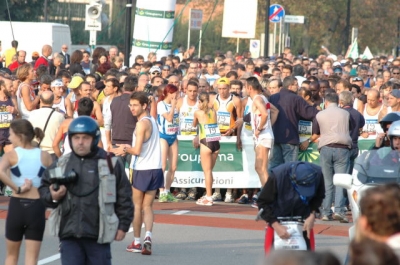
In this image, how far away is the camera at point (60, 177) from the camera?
22.9 feet

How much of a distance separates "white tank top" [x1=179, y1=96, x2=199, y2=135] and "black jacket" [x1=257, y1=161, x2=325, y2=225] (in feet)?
25.6

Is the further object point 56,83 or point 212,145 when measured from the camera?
point 212,145

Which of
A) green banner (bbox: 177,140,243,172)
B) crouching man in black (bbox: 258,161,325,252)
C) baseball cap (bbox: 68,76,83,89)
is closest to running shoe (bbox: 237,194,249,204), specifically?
green banner (bbox: 177,140,243,172)

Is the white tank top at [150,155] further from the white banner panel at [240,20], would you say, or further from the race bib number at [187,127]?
the white banner panel at [240,20]

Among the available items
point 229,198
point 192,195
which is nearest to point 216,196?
point 229,198

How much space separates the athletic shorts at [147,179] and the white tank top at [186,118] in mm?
4605

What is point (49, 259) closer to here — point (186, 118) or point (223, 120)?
point (186, 118)

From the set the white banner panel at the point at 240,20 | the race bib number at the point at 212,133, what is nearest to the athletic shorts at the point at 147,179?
the race bib number at the point at 212,133

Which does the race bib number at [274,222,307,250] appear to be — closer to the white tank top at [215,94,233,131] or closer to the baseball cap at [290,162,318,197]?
the baseball cap at [290,162,318,197]

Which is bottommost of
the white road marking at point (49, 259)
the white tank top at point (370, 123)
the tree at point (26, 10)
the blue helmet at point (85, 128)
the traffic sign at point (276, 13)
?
the white road marking at point (49, 259)

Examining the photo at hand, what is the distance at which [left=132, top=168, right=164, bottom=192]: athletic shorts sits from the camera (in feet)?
35.5

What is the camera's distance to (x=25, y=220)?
8.10 metres

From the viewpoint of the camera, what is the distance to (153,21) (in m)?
29.3

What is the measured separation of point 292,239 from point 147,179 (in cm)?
345
